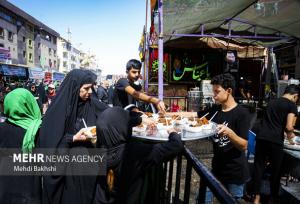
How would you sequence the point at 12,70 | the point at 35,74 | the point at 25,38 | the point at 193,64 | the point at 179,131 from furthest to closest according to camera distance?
the point at 25,38, the point at 35,74, the point at 12,70, the point at 193,64, the point at 179,131

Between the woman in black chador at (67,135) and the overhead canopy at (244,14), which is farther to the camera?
the overhead canopy at (244,14)

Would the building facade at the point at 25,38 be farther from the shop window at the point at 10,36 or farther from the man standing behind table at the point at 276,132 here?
the man standing behind table at the point at 276,132

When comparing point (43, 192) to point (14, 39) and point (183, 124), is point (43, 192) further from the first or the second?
point (14, 39)

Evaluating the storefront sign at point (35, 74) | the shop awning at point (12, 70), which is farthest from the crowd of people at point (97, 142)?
the storefront sign at point (35, 74)

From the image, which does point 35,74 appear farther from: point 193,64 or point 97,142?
point 97,142

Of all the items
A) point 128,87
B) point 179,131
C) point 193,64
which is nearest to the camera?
point 179,131

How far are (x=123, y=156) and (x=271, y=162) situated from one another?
284 centimetres

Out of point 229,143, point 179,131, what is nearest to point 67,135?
point 179,131

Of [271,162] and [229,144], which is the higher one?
[229,144]

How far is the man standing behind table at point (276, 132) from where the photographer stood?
3818 millimetres

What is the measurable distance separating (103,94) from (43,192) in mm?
12458

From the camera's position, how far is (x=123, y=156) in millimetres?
1887

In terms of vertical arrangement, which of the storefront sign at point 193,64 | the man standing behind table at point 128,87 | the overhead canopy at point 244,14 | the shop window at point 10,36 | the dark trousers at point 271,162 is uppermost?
the shop window at point 10,36

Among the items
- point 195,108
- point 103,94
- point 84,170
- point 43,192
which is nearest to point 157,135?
point 84,170
